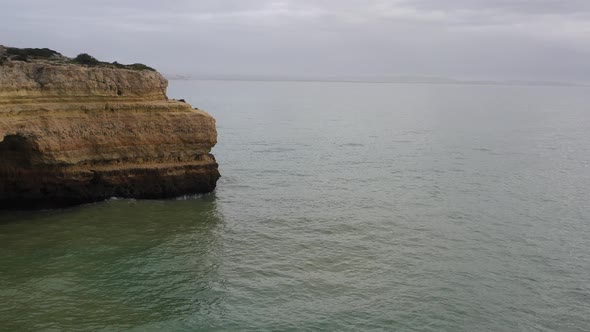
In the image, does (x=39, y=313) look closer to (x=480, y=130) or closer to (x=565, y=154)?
(x=565, y=154)

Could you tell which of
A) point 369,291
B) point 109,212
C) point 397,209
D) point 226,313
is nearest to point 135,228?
point 109,212

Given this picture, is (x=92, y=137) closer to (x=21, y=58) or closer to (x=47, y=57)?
(x=21, y=58)

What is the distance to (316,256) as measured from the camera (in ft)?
69.2

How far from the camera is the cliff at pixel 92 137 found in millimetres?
24297

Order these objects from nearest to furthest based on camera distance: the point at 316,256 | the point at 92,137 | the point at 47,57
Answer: the point at 316,256 → the point at 92,137 → the point at 47,57

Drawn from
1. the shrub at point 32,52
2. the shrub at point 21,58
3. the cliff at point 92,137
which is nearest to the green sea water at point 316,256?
the cliff at point 92,137

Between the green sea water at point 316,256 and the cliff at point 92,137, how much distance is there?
1.21m

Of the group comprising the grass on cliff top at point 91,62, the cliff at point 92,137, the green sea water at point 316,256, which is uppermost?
the grass on cliff top at point 91,62

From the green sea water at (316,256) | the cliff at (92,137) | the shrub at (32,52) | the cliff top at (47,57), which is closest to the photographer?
the green sea water at (316,256)

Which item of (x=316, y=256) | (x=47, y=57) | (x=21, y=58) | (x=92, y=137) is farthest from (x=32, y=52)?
(x=316, y=256)

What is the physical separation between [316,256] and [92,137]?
13197 millimetres

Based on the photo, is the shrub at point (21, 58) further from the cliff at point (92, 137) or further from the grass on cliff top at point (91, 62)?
the grass on cliff top at point (91, 62)

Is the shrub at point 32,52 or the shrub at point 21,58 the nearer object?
the shrub at point 21,58

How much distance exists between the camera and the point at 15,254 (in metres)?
19.9
